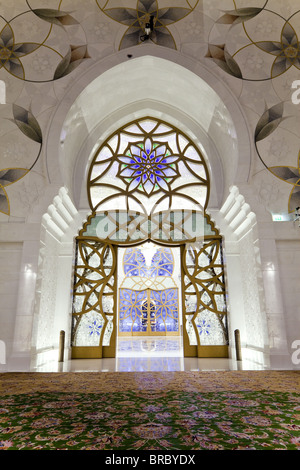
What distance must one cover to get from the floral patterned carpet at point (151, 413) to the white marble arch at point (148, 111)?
3.35m

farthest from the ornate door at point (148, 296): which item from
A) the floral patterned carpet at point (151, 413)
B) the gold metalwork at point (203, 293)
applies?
the floral patterned carpet at point (151, 413)

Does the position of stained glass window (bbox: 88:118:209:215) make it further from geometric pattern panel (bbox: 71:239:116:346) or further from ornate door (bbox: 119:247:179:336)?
ornate door (bbox: 119:247:179:336)

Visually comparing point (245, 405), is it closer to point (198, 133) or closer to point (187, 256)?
point (187, 256)

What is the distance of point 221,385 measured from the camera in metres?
3.00

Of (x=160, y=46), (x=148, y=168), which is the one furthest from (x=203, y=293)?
(x=160, y=46)

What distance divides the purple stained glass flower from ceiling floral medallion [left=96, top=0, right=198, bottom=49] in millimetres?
2064

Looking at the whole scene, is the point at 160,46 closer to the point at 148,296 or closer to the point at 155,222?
the point at 155,222

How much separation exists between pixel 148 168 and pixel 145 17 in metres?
3.01

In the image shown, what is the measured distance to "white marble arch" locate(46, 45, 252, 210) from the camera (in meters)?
5.27

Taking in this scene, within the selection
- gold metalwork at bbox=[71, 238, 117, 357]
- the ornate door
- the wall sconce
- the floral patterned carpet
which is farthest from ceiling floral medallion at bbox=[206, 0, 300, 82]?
the ornate door

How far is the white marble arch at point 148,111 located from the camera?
5.27 metres

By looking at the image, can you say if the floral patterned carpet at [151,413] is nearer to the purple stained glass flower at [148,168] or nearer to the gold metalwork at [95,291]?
the gold metalwork at [95,291]

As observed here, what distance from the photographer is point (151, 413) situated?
6.70 ft

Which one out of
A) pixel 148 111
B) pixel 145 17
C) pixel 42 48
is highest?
pixel 145 17
